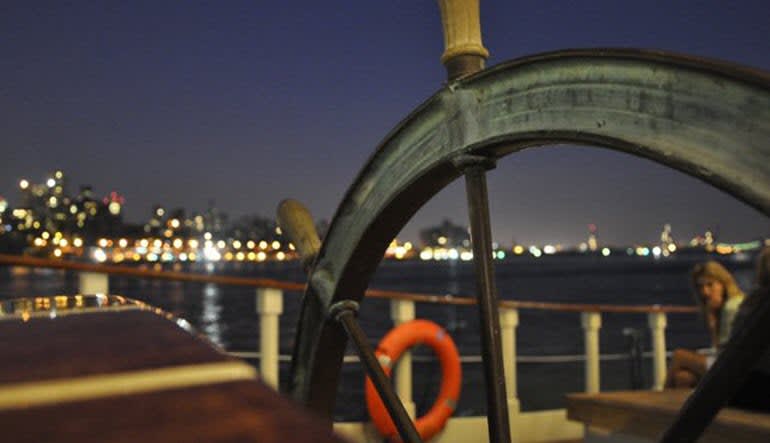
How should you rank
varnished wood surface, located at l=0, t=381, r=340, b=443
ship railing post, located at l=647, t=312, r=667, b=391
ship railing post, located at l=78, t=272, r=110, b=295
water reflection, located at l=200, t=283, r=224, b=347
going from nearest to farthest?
varnished wood surface, located at l=0, t=381, r=340, b=443, ship railing post, located at l=78, t=272, r=110, b=295, ship railing post, located at l=647, t=312, r=667, b=391, water reflection, located at l=200, t=283, r=224, b=347

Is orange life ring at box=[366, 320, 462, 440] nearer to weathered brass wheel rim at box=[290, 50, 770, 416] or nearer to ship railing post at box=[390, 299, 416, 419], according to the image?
ship railing post at box=[390, 299, 416, 419]

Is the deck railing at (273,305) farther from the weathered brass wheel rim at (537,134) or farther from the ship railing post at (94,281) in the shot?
the weathered brass wheel rim at (537,134)

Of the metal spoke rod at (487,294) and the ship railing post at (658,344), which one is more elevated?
the metal spoke rod at (487,294)

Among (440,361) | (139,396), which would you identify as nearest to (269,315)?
(440,361)

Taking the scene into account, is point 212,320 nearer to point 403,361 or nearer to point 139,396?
point 403,361

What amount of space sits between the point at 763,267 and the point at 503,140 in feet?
5.92

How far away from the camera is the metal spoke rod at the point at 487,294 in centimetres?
121

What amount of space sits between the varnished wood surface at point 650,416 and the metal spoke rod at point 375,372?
0.78m

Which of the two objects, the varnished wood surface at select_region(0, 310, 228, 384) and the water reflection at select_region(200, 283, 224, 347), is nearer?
the varnished wood surface at select_region(0, 310, 228, 384)

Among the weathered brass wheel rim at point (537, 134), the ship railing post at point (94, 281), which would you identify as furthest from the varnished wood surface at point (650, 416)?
the ship railing post at point (94, 281)

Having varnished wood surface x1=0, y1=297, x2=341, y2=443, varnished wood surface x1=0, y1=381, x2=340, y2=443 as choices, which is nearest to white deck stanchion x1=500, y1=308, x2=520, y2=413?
varnished wood surface x1=0, y1=297, x2=341, y2=443

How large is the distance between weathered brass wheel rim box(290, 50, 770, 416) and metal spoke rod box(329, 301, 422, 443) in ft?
0.13

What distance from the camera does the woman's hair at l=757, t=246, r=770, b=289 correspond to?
240cm

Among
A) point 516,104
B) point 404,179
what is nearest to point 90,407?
point 516,104
